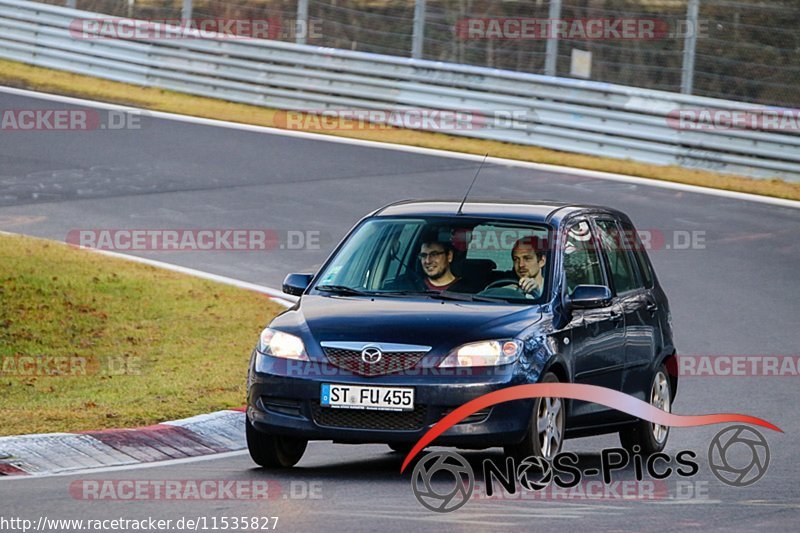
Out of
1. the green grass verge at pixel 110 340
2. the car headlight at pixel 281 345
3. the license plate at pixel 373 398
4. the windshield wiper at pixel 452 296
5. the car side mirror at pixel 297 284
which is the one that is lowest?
the green grass verge at pixel 110 340

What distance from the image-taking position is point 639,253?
11.6 m

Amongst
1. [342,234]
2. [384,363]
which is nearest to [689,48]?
[342,234]

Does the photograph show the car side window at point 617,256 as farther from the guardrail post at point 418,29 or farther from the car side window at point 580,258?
the guardrail post at point 418,29

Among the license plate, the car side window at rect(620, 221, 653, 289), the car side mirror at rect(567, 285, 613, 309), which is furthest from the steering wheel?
the car side window at rect(620, 221, 653, 289)

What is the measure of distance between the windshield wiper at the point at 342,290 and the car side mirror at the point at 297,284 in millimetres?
88

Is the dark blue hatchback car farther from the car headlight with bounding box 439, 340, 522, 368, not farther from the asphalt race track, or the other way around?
the asphalt race track

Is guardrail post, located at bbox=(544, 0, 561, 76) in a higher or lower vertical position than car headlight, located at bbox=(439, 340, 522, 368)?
higher

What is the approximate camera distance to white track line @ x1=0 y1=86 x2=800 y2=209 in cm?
2227

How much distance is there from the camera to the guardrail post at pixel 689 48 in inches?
942

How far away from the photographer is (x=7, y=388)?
12.7 metres

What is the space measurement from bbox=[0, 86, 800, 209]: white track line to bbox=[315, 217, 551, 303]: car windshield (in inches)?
473

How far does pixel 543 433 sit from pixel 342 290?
1.62 metres

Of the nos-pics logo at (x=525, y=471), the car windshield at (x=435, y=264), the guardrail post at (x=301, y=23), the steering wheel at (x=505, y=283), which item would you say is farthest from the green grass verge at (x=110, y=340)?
the guardrail post at (x=301, y=23)

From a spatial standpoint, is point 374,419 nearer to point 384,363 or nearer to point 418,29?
point 384,363
